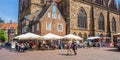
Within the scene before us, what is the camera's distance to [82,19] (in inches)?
1858

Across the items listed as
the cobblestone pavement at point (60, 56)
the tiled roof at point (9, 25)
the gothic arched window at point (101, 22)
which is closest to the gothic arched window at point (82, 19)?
the gothic arched window at point (101, 22)

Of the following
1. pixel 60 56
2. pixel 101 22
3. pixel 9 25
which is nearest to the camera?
pixel 60 56

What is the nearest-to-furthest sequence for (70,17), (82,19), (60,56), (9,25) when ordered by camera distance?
1. (60,56)
2. (70,17)
3. (82,19)
4. (9,25)

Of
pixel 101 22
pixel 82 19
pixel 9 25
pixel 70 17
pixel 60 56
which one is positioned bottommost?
pixel 60 56

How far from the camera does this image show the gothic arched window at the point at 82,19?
46562 mm

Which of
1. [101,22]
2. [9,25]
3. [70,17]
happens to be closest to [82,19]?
[70,17]

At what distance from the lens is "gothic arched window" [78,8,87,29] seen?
46.6m

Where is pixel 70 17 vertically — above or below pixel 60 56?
above

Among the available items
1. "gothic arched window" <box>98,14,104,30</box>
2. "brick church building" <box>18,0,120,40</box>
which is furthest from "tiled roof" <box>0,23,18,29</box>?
"gothic arched window" <box>98,14,104,30</box>

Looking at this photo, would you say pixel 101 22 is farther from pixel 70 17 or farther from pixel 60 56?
pixel 60 56

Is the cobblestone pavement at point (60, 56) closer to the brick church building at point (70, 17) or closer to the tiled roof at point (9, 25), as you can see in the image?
the brick church building at point (70, 17)

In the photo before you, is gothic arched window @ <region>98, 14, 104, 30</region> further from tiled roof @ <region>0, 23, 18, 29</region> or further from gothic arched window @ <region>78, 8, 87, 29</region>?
tiled roof @ <region>0, 23, 18, 29</region>

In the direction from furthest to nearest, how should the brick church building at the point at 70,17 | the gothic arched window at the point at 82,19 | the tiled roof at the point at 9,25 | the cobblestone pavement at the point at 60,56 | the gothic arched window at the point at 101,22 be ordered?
1. the tiled roof at the point at 9,25
2. the gothic arched window at the point at 101,22
3. the gothic arched window at the point at 82,19
4. the brick church building at the point at 70,17
5. the cobblestone pavement at the point at 60,56

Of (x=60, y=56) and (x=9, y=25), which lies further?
(x=9, y=25)
